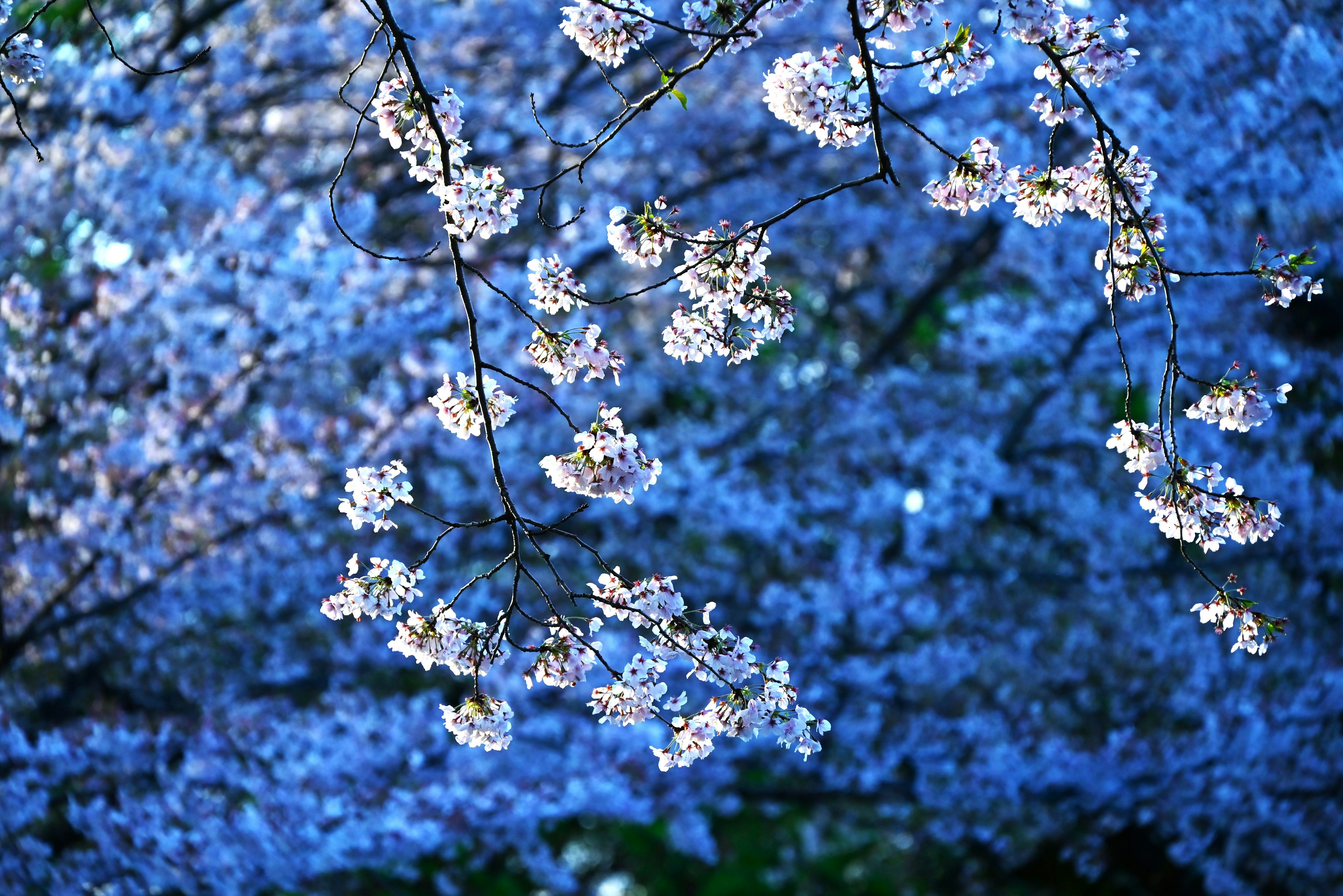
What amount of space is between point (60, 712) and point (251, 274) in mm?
3143

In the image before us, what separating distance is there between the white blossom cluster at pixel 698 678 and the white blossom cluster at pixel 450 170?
914 millimetres

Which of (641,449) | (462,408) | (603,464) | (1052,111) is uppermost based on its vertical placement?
(641,449)

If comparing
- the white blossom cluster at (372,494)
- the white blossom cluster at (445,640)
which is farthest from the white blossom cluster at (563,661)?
the white blossom cluster at (372,494)

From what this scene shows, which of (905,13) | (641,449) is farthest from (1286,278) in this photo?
(641,449)

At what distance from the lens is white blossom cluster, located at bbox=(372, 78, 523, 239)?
2629mm

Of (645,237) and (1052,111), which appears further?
(1052,111)

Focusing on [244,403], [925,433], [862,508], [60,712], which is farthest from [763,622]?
[60,712]

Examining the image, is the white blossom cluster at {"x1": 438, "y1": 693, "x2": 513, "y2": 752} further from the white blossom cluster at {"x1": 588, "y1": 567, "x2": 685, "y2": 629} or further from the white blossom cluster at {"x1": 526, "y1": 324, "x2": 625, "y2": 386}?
the white blossom cluster at {"x1": 526, "y1": 324, "x2": 625, "y2": 386}

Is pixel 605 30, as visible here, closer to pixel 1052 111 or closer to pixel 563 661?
pixel 1052 111

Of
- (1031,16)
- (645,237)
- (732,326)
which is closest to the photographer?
(1031,16)

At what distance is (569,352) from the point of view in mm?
2859

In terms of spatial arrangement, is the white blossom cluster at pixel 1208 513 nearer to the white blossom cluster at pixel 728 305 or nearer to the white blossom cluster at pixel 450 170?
the white blossom cluster at pixel 728 305

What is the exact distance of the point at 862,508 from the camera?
902cm

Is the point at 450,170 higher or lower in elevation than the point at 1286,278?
lower
